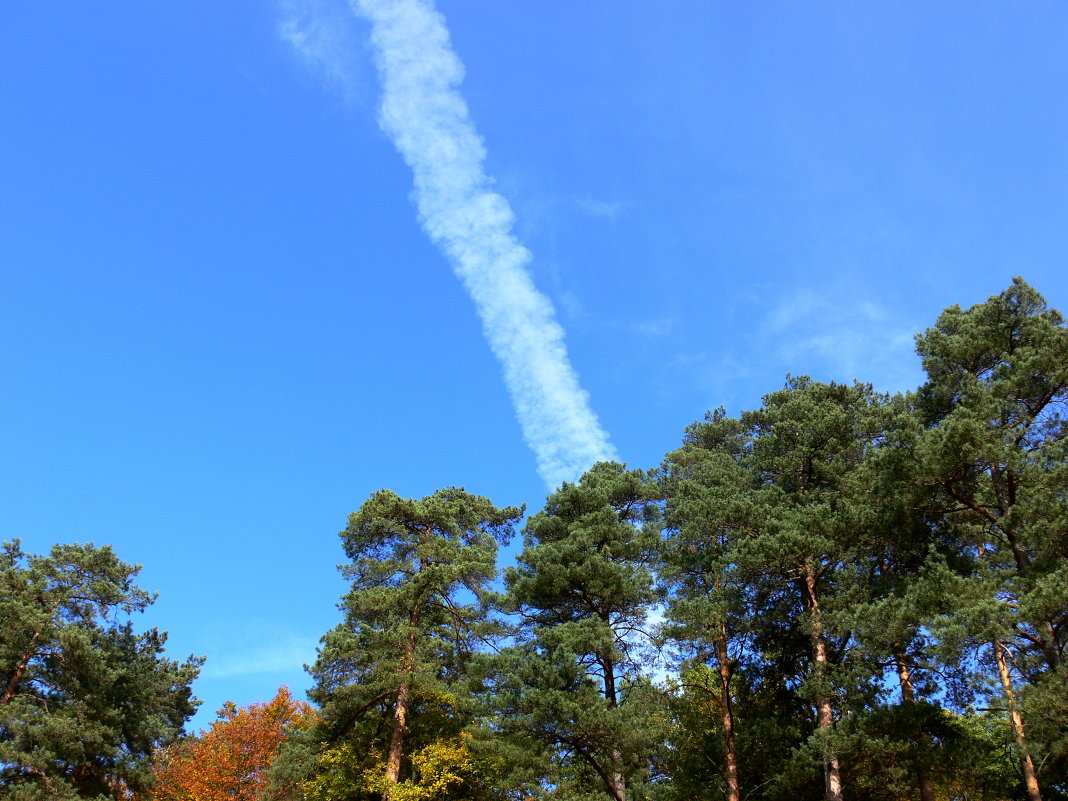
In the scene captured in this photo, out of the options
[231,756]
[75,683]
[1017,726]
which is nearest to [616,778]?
[1017,726]

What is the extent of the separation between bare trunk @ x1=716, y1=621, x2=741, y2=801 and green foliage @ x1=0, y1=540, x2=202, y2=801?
742 inches

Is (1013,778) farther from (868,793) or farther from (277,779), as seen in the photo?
(277,779)

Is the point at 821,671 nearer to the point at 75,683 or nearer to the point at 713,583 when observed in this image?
the point at 713,583

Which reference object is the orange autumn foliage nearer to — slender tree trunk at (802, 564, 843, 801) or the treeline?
the treeline

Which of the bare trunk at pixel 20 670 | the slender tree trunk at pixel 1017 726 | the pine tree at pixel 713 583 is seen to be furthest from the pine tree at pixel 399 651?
the slender tree trunk at pixel 1017 726

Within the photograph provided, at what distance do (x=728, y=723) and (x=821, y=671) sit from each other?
135 inches

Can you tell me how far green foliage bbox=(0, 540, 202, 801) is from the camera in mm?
20531

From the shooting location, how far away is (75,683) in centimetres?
2275

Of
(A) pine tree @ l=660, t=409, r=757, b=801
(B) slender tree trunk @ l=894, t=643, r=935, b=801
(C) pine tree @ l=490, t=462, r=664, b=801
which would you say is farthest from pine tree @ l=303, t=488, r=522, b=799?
(B) slender tree trunk @ l=894, t=643, r=935, b=801

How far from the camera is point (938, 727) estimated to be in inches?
631

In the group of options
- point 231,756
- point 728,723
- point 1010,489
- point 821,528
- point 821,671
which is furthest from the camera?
point 231,756

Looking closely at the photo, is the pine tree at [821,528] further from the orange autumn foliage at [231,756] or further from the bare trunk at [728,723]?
the orange autumn foliage at [231,756]

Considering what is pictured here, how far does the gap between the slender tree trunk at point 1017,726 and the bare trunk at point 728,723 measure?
21.2ft

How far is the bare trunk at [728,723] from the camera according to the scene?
59.3 feet
